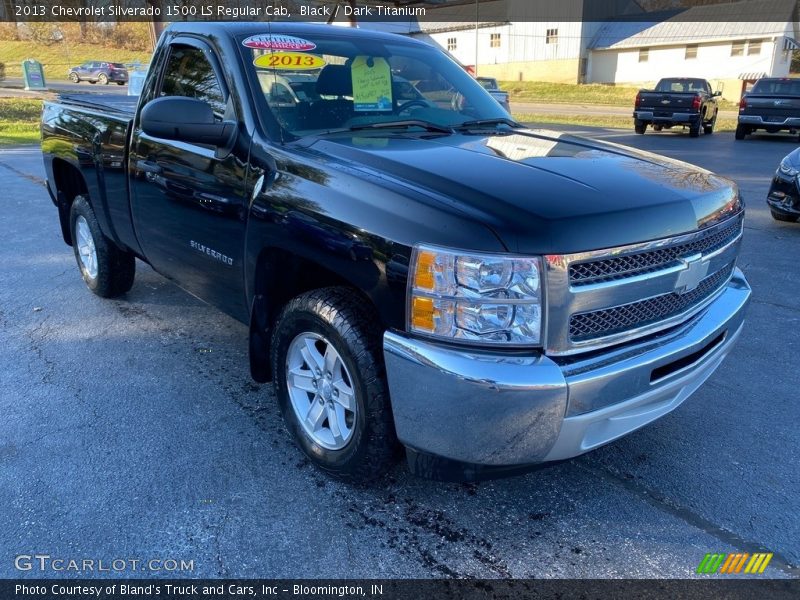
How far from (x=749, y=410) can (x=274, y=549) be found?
263cm

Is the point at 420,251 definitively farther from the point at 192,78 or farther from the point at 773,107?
the point at 773,107

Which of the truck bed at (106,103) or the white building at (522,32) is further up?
the white building at (522,32)

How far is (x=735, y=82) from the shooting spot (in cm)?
4088

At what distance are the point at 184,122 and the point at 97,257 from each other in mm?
2371

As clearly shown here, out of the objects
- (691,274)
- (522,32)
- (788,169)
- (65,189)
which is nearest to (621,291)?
(691,274)

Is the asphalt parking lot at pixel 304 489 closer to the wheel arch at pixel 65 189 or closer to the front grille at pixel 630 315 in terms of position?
the front grille at pixel 630 315

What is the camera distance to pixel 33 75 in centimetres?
2934

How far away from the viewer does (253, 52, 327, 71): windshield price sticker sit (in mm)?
3258

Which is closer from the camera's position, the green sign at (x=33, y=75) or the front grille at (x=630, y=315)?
the front grille at (x=630, y=315)

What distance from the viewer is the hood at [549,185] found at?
2.18m

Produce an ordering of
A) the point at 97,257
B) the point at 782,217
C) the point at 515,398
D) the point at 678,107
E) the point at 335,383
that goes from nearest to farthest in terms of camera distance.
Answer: the point at 515,398 → the point at 335,383 → the point at 97,257 → the point at 782,217 → the point at 678,107

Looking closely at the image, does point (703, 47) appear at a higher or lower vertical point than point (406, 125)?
higher

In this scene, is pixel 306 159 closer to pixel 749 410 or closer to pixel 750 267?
pixel 749 410

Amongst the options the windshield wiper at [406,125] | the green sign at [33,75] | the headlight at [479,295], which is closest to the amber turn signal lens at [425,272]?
the headlight at [479,295]
